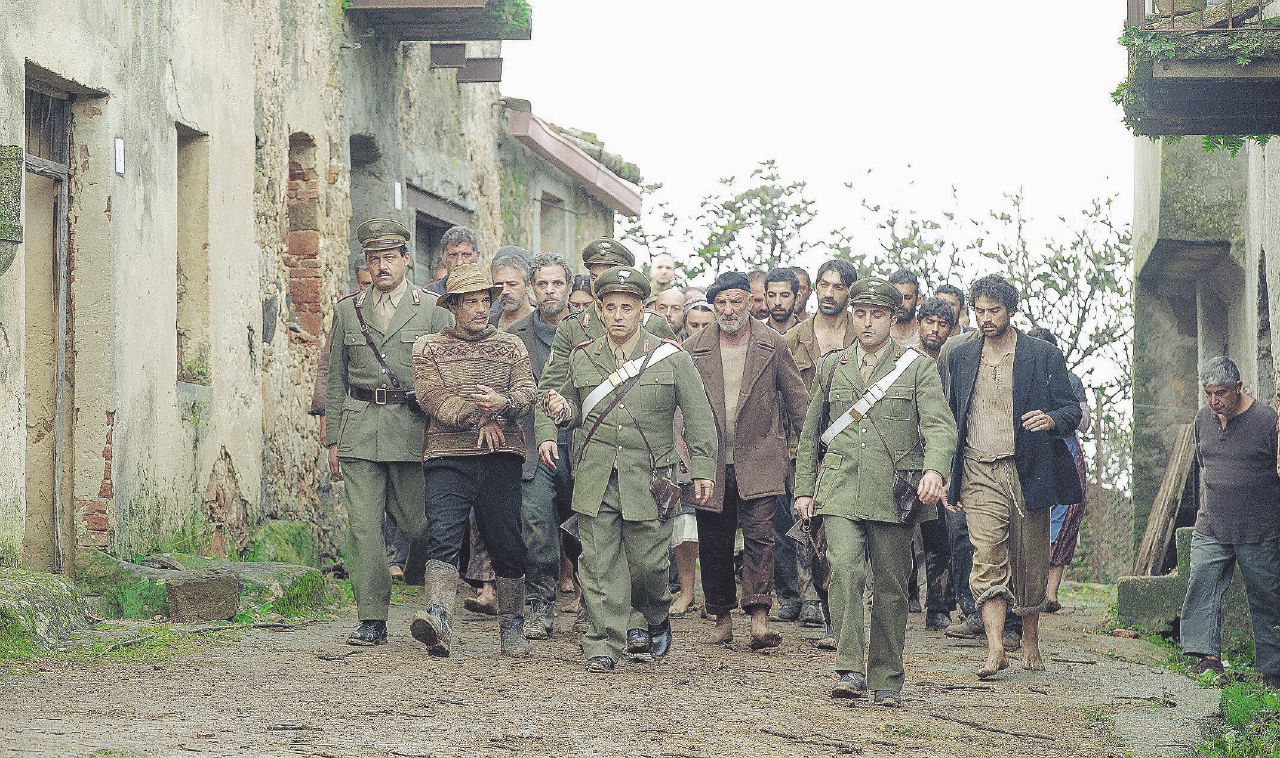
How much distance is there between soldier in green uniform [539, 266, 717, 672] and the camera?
28.4 feet

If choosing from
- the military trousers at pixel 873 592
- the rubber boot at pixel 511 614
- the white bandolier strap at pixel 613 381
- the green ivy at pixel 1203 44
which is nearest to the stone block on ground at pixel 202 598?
the rubber boot at pixel 511 614

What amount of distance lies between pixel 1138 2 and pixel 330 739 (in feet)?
19.0

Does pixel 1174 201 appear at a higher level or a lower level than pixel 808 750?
higher

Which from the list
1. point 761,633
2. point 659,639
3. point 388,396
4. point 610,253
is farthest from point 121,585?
point 761,633

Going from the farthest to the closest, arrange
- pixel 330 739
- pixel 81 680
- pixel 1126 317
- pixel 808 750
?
pixel 1126 317 → pixel 81 680 → pixel 808 750 → pixel 330 739

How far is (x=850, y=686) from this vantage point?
7.90 metres

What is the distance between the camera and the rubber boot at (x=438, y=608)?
8.46m

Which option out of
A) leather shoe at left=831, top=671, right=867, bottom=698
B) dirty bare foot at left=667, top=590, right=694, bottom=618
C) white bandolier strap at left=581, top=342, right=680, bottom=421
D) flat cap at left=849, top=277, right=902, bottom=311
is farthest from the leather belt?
dirty bare foot at left=667, top=590, right=694, bottom=618

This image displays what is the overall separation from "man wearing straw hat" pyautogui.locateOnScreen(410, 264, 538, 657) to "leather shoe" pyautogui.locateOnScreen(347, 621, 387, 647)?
0.56 meters

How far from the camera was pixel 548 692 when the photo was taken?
25.0 feet

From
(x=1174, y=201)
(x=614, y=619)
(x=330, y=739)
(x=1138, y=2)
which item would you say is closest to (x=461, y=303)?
(x=614, y=619)

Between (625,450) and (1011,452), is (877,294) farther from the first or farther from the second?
(1011,452)

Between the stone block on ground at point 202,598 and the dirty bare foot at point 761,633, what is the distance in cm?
275

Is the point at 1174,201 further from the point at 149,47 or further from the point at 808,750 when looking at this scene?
the point at 808,750
